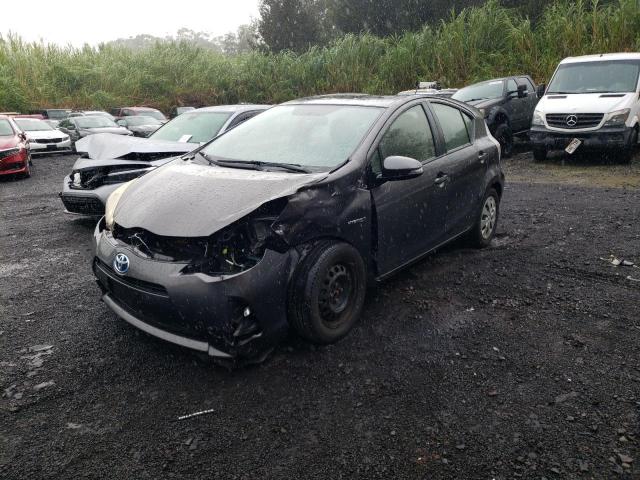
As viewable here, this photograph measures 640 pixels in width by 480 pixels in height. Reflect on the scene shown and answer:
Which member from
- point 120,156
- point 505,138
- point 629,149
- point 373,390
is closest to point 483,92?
point 505,138

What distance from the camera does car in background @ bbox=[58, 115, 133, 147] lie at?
17.2 metres

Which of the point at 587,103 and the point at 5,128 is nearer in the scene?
the point at 587,103

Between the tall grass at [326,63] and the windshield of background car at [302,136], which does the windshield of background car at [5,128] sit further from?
the tall grass at [326,63]

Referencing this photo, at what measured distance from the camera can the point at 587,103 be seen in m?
9.52

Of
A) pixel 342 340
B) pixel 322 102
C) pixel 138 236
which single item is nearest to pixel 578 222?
pixel 322 102

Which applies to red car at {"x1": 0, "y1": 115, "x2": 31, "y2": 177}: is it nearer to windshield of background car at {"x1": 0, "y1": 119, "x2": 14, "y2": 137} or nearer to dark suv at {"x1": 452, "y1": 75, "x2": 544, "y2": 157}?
windshield of background car at {"x1": 0, "y1": 119, "x2": 14, "y2": 137}

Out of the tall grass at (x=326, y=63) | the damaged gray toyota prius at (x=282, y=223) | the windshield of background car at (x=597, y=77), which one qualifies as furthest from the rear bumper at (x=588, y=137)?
the tall grass at (x=326, y=63)

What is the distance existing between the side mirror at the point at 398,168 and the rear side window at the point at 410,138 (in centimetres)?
19

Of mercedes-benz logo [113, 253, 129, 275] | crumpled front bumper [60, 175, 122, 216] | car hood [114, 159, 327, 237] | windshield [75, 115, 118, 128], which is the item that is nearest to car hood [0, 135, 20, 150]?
crumpled front bumper [60, 175, 122, 216]

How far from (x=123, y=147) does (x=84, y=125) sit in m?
12.7

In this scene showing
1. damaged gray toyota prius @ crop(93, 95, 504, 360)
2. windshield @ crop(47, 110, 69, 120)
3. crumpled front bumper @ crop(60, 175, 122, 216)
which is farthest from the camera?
windshield @ crop(47, 110, 69, 120)

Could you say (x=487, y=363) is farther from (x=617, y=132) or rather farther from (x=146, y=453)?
(x=617, y=132)

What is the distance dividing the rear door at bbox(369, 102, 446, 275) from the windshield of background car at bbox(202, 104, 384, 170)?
0.76 ft

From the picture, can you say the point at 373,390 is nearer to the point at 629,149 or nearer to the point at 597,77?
the point at 629,149
